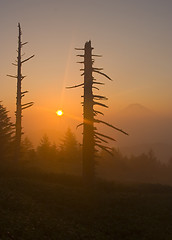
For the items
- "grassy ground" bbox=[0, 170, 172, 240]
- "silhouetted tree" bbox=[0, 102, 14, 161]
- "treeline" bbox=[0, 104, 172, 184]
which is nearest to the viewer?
"grassy ground" bbox=[0, 170, 172, 240]

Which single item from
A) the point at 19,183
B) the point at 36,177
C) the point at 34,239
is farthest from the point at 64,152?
the point at 34,239

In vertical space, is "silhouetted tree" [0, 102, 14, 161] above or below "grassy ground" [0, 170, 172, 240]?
above

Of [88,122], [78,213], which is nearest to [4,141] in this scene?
[88,122]

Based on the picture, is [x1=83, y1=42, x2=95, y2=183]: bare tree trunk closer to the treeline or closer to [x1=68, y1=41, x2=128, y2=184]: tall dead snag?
[x1=68, y1=41, x2=128, y2=184]: tall dead snag

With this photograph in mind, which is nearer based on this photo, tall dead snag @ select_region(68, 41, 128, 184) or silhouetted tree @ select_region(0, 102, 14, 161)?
tall dead snag @ select_region(68, 41, 128, 184)

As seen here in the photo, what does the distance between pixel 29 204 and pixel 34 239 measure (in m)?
4.22

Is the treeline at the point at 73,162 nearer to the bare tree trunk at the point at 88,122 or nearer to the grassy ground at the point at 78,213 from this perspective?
the bare tree trunk at the point at 88,122

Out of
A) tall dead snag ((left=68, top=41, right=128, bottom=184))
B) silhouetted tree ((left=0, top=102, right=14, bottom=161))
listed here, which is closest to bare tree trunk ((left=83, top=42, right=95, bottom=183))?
tall dead snag ((left=68, top=41, right=128, bottom=184))

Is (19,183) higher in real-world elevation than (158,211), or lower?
higher

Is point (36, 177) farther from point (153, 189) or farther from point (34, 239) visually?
point (34, 239)

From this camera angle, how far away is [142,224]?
1420 cm

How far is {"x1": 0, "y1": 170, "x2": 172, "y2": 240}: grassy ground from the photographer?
39.3 ft

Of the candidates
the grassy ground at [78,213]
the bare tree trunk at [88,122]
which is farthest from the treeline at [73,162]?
the grassy ground at [78,213]

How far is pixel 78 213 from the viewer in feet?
49.0
